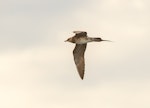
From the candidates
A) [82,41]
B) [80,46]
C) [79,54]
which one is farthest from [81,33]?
[79,54]

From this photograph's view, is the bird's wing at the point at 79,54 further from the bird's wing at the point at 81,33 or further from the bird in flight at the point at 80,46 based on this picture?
the bird's wing at the point at 81,33

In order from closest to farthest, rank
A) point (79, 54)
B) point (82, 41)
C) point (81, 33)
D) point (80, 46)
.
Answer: point (81, 33) → point (82, 41) → point (79, 54) → point (80, 46)

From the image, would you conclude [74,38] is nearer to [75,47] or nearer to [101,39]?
[75,47]

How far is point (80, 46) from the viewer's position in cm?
4225

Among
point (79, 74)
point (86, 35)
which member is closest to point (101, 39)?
point (86, 35)

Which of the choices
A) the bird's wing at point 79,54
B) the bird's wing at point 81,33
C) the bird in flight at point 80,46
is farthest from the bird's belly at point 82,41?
the bird's wing at point 79,54

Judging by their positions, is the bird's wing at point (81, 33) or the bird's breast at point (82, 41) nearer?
the bird's wing at point (81, 33)

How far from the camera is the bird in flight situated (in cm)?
3884

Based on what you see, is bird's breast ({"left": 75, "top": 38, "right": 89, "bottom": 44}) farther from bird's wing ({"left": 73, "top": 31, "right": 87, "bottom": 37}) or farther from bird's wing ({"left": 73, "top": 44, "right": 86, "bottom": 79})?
bird's wing ({"left": 73, "top": 44, "right": 86, "bottom": 79})

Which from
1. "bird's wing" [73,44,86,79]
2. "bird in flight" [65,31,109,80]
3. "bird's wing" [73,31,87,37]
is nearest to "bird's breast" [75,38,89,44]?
"bird in flight" [65,31,109,80]

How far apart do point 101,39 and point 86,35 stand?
2.49 m

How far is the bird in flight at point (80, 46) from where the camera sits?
38.8 metres

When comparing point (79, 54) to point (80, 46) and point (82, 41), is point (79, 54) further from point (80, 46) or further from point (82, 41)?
point (82, 41)

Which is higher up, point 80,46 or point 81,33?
point 81,33
